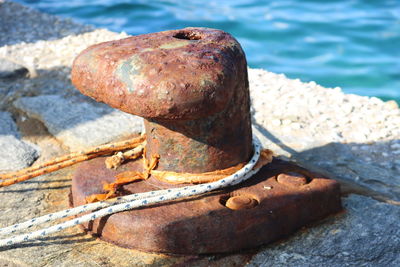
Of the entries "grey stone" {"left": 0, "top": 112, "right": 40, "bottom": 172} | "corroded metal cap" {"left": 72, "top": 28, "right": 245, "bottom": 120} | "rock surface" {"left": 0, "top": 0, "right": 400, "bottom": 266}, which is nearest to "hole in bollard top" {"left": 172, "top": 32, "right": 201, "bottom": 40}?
"corroded metal cap" {"left": 72, "top": 28, "right": 245, "bottom": 120}

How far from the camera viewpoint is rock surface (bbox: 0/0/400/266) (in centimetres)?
180

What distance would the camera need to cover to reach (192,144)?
1859mm

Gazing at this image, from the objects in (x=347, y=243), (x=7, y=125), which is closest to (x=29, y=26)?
(x=7, y=125)

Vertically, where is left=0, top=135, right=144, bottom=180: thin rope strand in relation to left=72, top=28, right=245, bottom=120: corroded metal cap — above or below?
below

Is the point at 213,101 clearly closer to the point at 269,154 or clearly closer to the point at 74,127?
the point at 269,154

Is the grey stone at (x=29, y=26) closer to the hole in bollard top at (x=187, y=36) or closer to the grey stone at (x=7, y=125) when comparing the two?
the grey stone at (x=7, y=125)

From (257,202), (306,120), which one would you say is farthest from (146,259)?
(306,120)

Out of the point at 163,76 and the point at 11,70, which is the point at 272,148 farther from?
the point at 11,70

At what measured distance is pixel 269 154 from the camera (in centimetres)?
212

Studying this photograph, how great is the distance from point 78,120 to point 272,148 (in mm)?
997

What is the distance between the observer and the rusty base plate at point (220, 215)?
1.75 m

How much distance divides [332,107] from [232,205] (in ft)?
5.26

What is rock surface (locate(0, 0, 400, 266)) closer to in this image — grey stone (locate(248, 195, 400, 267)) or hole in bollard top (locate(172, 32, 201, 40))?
grey stone (locate(248, 195, 400, 267))

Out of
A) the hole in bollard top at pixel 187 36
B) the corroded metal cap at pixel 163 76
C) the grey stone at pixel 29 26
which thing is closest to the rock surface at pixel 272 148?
the grey stone at pixel 29 26
